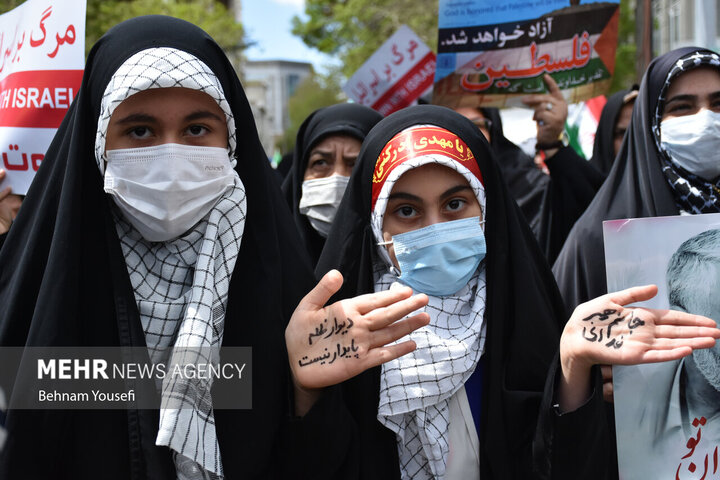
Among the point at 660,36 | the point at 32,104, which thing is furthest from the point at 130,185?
the point at 660,36

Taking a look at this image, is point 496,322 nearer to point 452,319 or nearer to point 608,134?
point 452,319

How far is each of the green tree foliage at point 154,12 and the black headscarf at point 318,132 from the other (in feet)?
18.4

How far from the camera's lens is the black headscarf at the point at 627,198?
2.38 metres

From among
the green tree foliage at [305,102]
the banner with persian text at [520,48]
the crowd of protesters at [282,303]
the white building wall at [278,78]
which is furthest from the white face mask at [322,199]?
the white building wall at [278,78]

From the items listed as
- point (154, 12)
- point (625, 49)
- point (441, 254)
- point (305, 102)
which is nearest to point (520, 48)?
point (441, 254)

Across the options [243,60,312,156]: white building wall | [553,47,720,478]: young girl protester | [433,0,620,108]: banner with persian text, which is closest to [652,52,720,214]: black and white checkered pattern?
[553,47,720,478]: young girl protester

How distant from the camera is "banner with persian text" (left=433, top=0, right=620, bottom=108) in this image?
12.3 feet

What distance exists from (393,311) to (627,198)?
49.8 inches

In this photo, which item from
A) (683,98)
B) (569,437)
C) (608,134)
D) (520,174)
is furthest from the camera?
(520,174)

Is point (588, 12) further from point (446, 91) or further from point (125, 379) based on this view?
point (125, 379)

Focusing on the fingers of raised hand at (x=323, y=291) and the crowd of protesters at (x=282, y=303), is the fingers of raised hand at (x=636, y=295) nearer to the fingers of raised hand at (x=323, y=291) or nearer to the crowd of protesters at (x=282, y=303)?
the crowd of protesters at (x=282, y=303)

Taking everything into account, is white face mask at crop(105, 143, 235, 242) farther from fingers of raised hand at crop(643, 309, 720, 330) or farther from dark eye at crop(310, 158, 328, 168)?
dark eye at crop(310, 158, 328, 168)

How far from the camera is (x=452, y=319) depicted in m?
2.05

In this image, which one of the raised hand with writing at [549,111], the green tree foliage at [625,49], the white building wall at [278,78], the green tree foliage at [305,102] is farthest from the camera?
the white building wall at [278,78]
